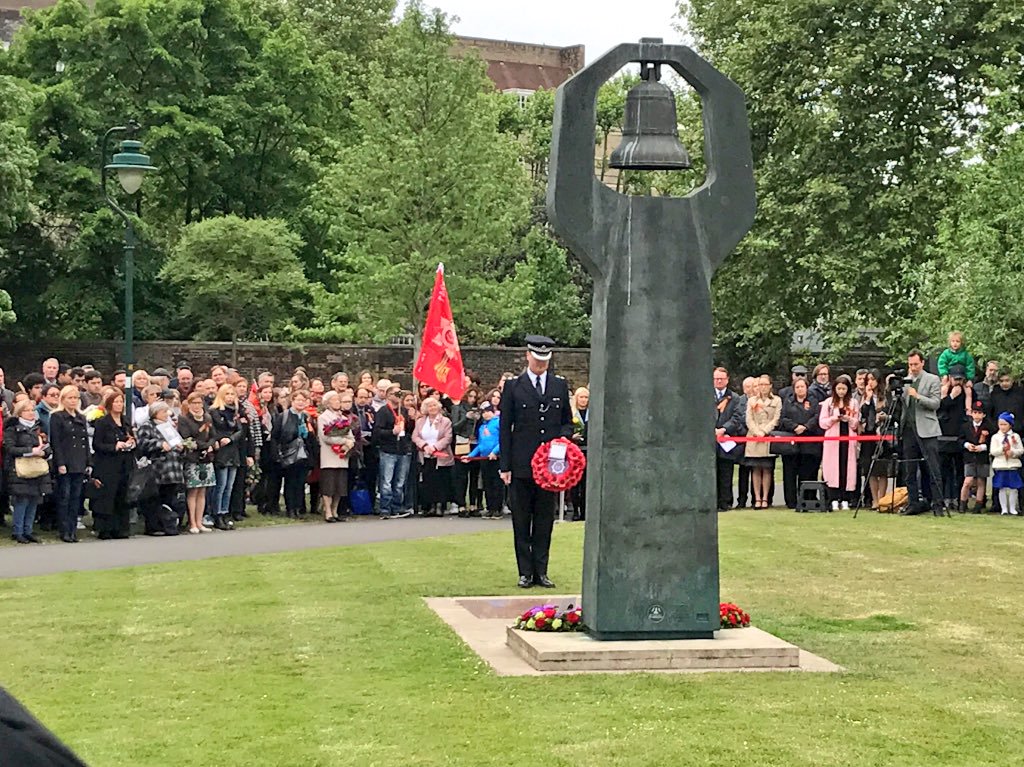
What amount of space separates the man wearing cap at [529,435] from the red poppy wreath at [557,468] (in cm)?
35

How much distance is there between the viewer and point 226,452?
2211 centimetres

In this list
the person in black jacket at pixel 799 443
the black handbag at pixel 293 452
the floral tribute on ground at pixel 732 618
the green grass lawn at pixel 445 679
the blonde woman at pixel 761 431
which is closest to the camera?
the green grass lawn at pixel 445 679

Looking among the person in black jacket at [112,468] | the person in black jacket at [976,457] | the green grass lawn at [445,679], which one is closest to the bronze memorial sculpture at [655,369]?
the green grass lawn at [445,679]

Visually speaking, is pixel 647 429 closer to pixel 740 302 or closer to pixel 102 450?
pixel 102 450

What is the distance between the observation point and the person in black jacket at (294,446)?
23.5 m

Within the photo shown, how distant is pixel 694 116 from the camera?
4359 centimetres

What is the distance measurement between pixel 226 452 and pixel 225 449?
0.15ft

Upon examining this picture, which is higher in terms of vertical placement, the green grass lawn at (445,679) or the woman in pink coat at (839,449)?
the woman in pink coat at (839,449)

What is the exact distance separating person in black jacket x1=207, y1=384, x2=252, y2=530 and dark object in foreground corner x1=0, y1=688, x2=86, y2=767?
20.1 metres

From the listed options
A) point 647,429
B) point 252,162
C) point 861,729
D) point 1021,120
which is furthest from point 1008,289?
point 252,162

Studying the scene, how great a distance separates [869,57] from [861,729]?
1358 inches

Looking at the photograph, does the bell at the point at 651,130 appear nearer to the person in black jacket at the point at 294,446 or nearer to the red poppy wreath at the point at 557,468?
the red poppy wreath at the point at 557,468

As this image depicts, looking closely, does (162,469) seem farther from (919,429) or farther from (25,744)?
(25,744)

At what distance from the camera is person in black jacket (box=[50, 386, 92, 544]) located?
19781mm
